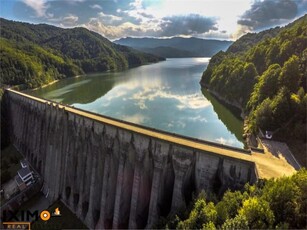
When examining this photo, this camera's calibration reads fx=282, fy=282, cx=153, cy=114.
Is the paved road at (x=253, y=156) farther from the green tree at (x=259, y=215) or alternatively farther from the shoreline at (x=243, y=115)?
the shoreline at (x=243, y=115)

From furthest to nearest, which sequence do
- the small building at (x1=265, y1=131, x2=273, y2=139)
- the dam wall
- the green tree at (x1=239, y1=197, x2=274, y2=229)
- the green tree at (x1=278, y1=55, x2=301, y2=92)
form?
the green tree at (x1=278, y1=55, x2=301, y2=92) → the small building at (x1=265, y1=131, x2=273, y2=139) → the dam wall → the green tree at (x1=239, y1=197, x2=274, y2=229)

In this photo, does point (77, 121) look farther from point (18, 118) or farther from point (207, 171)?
point (18, 118)

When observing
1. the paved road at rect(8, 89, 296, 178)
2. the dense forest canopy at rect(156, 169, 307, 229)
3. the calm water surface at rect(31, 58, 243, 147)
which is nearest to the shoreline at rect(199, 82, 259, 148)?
the calm water surface at rect(31, 58, 243, 147)

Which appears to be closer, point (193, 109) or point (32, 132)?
point (32, 132)

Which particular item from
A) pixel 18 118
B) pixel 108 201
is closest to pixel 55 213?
pixel 108 201

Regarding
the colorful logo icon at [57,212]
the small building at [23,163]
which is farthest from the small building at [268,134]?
the small building at [23,163]

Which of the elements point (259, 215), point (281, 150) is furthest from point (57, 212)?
point (259, 215)

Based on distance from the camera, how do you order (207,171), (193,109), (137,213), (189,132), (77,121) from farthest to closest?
1. (193,109)
2. (189,132)
3. (77,121)
4. (137,213)
5. (207,171)

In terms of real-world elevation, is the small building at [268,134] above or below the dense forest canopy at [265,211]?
below

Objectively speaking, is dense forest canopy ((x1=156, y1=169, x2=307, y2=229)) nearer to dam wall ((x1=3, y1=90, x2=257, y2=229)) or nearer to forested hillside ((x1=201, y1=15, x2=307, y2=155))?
dam wall ((x1=3, y1=90, x2=257, y2=229))
